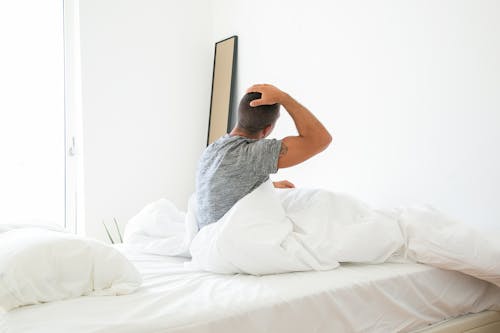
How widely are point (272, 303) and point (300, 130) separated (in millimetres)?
705

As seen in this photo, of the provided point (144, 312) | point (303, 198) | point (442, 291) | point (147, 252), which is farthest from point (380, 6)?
point (144, 312)

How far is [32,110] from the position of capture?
3371 millimetres

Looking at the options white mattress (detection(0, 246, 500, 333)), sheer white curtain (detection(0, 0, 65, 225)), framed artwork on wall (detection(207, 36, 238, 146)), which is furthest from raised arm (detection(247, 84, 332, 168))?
sheer white curtain (detection(0, 0, 65, 225))

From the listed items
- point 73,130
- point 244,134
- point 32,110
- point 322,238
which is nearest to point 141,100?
point 73,130

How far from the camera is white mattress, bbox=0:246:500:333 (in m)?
1.14

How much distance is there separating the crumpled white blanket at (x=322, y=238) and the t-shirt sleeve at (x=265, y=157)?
77mm

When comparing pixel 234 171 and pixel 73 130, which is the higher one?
pixel 234 171

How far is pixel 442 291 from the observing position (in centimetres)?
167

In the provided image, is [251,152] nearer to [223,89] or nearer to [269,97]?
[269,97]

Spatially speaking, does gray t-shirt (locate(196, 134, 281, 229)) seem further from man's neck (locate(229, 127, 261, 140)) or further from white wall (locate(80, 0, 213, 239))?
white wall (locate(80, 0, 213, 239))

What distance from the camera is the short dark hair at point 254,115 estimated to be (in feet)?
5.93

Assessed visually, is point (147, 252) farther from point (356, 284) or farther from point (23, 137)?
point (23, 137)

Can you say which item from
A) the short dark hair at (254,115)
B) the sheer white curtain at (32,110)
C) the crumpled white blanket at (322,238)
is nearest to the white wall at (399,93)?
the crumpled white blanket at (322,238)

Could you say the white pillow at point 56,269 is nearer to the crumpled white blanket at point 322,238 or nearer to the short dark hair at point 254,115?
the crumpled white blanket at point 322,238
